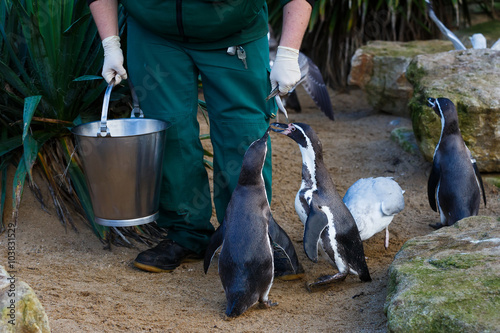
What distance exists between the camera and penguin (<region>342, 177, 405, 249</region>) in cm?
317

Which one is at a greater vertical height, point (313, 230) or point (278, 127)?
point (278, 127)

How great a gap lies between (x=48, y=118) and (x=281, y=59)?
1.41 m

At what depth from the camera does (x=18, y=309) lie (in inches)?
71.4

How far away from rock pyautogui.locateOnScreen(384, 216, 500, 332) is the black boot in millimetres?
1093

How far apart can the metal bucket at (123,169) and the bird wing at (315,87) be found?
3.60 meters

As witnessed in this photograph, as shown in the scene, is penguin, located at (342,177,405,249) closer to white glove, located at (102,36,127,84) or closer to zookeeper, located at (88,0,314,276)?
zookeeper, located at (88,0,314,276)

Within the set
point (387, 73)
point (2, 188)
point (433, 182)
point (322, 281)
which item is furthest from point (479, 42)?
point (2, 188)

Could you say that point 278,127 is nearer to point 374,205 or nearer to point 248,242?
point 248,242

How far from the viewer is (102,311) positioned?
239 centimetres

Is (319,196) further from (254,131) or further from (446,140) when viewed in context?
(446,140)

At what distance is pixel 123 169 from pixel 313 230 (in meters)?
0.88

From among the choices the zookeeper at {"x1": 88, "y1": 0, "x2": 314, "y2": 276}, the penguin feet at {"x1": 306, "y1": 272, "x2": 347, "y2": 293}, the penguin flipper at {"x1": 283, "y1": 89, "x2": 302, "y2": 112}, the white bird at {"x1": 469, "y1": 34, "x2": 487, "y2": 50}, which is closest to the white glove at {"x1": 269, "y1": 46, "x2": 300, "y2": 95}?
the zookeeper at {"x1": 88, "y1": 0, "x2": 314, "y2": 276}

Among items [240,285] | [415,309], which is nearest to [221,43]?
[240,285]

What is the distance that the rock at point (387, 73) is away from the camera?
19.0 feet
